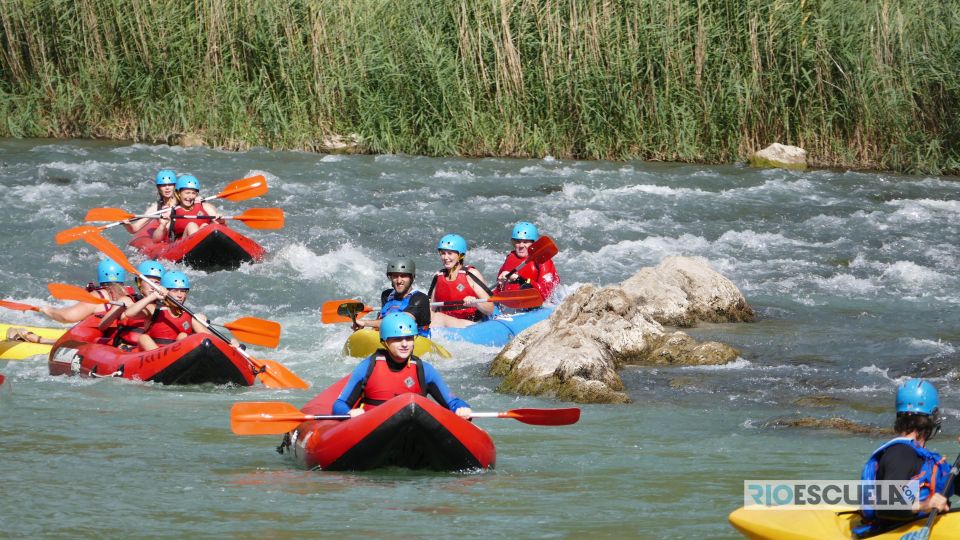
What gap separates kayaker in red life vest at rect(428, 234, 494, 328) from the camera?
988 cm

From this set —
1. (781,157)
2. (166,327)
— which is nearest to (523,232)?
(166,327)

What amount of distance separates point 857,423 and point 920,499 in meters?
2.71

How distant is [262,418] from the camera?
611 cm

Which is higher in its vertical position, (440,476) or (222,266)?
(222,266)

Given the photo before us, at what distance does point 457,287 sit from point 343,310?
4.43ft

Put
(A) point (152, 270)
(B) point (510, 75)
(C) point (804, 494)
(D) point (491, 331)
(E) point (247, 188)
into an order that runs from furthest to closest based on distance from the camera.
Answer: (B) point (510, 75) → (E) point (247, 188) → (D) point (491, 331) → (A) point (152, 270) → (C) point (804, 494)

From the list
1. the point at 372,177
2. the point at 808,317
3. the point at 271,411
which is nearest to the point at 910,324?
the point at 808,317

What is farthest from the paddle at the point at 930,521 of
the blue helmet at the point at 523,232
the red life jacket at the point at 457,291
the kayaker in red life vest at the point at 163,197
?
Result: the kayaker in red life vest at the point at 163,197

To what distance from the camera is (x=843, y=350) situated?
9.09 meters

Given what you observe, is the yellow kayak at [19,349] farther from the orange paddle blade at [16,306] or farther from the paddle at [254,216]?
the paddle at [254,216]

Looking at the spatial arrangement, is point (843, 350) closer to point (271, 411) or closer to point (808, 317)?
point (808, 317)

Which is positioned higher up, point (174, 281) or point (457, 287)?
point (174, 281)

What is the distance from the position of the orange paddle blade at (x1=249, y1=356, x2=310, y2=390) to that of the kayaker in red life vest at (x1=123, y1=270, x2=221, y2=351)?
0.53 metres

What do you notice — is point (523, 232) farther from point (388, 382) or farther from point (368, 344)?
point (388, 382)
